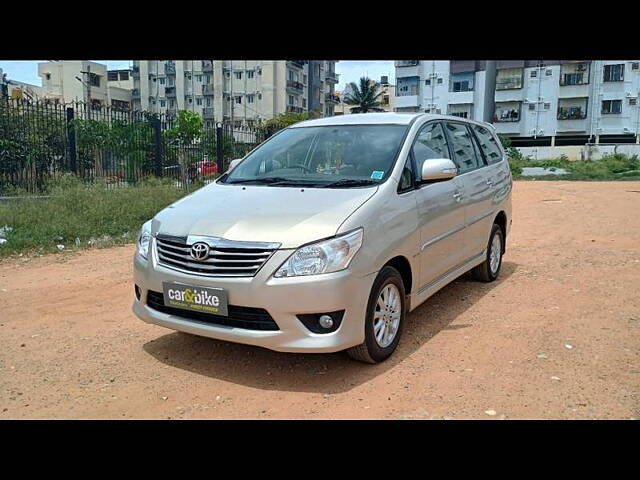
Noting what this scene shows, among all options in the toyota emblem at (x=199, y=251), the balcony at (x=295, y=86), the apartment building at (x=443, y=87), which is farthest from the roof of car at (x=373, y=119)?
the balcony at (x=295, y=86)

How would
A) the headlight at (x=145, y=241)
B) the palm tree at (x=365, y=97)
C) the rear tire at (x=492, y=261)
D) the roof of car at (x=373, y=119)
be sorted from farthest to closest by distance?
the palm tree at (x=365, y=97) → the rear tire at (x=492, y=261) → the roof of car at (x=373, y=119) → the headlight at (x=145, y=241)

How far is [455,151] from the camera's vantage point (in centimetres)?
550

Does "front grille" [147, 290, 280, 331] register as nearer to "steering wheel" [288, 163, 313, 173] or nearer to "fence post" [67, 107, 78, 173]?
"steering wheel" [288, 163, 313, 173]

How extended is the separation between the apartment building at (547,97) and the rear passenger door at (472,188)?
147 ft

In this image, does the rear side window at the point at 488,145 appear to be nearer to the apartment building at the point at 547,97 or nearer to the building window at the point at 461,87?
the apartment building at the point at 547,97

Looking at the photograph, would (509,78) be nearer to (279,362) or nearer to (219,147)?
(219,147)

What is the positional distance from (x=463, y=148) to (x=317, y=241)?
2796mm

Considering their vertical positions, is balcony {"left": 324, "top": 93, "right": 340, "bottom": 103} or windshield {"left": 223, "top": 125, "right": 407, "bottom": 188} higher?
balcony {"left": 324, "top": 93, "right": 340, "bottom": 103}

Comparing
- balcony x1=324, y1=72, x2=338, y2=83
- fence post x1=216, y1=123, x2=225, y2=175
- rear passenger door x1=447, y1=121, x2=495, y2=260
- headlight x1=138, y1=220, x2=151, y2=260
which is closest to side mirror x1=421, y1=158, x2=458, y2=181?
rear passenger door x1=447, y1=121, x2=495, y2=260

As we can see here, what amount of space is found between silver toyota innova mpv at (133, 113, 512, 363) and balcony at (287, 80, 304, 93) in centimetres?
6582

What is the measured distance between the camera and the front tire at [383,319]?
12.6 ft

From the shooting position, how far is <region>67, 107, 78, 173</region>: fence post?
488 inches
